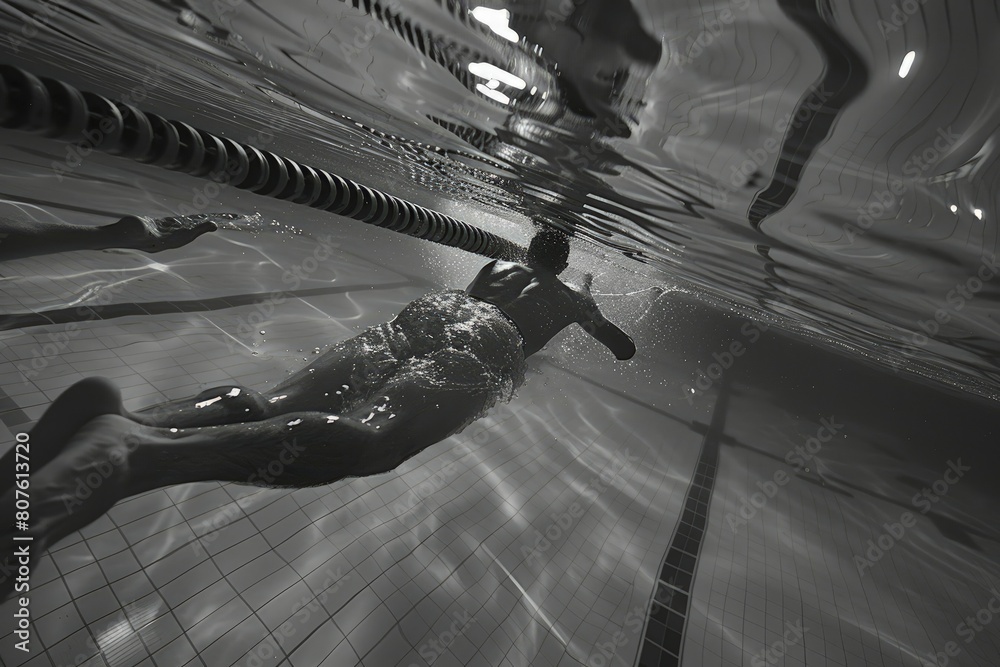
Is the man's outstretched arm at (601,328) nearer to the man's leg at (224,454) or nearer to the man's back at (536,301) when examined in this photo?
the man's back at (536,301)

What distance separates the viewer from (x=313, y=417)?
1.28 m

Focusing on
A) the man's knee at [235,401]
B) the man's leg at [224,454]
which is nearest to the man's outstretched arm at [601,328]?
the man's leg at [224,454]

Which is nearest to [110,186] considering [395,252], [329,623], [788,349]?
[395,252]

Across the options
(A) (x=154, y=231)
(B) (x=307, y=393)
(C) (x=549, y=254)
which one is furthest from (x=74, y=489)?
(C) (x=549, y=254)

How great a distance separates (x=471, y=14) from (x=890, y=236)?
6.35 ft

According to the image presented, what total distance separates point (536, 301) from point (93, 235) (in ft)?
8.33

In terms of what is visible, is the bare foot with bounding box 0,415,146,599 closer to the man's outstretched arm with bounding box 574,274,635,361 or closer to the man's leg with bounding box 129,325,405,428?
the man's leg with bounding box 129,325,405,428

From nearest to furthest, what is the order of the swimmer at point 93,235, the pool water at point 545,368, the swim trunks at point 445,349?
the pool water at point 545,368, the swim trunks at point 445,349, the swimmer at point 93,235

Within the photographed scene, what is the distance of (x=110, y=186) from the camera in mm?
5996

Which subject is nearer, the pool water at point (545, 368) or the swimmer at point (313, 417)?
the swimmer at point (313, 417)

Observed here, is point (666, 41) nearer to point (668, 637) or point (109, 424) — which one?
point (109, 424)

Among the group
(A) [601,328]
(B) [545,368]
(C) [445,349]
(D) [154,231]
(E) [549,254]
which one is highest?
(E) [549,254]

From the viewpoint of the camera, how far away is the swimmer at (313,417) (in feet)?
3.01

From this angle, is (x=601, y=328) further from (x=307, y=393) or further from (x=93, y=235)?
(x=93, y=235)
